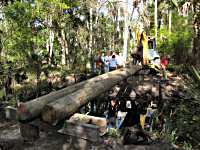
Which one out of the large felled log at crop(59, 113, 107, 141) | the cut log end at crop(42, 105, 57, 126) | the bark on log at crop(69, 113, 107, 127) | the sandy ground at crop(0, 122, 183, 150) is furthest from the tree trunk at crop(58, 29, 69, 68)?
the cut log end at crop(42, 105, 57, 126)

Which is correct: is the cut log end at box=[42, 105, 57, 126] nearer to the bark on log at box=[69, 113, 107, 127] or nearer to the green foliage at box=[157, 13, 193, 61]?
the bark on log at box=[69, 113, 107, 127]

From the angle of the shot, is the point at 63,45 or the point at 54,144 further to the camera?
the point at 63,45

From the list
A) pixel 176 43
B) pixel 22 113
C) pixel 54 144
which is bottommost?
pixel 54 144

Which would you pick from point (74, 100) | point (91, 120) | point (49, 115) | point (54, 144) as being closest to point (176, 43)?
point (54, 144)

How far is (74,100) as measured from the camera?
24.5 feet

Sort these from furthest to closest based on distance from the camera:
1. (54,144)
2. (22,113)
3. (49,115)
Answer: (54,144)
(22,113)
(49,115)

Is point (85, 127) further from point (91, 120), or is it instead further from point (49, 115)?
point (49, 115)

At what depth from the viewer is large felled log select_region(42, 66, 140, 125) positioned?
6.51m

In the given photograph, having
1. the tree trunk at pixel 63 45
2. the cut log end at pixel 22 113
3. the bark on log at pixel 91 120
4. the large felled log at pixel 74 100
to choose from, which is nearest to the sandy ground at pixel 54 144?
the bark on log at pixel 91 120

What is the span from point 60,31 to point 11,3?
10664mm

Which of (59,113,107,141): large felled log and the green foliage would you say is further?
the green foliage

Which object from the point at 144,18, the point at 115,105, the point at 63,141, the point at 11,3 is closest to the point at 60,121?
the point at 63,141

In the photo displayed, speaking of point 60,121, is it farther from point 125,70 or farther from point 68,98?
point 125,70

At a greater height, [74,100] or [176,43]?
[176,43]
